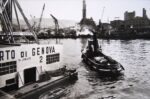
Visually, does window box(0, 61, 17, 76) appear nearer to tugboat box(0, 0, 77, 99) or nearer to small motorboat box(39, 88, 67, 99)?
tugboat box(0, 0, 77, 99)

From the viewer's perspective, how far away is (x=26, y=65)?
27.6 meters

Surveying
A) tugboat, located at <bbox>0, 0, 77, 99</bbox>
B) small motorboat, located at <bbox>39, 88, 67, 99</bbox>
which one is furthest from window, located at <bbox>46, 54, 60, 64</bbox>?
small motorboat, located at <bbox>39, 88, 67, 99</bbox>

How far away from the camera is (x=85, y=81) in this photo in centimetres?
4353

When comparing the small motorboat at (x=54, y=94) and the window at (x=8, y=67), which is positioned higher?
the window at (x=8, y=67)

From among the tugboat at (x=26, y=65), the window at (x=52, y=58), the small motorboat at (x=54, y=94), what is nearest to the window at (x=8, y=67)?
the tugboat at (x=26, y=65)

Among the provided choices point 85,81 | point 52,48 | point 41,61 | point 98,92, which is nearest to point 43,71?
point 41,61

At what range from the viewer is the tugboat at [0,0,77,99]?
24.8m

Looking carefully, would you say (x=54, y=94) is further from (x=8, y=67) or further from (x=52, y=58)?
(x=8, y=67)

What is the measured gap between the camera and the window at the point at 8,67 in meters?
24.2

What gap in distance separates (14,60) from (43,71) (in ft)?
22.5

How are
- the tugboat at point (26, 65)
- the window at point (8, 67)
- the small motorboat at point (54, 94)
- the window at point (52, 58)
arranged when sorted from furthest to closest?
the window at point (52, 58) < the small motorboat at point (54, 94) < the tugboat at point (26, 65) < the window at point (8, 67)

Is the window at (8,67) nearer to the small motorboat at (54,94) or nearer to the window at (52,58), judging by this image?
the small motorboat at (54,94)

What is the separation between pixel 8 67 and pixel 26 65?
118 inches

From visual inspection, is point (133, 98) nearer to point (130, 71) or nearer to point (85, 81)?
point (85, 81)
